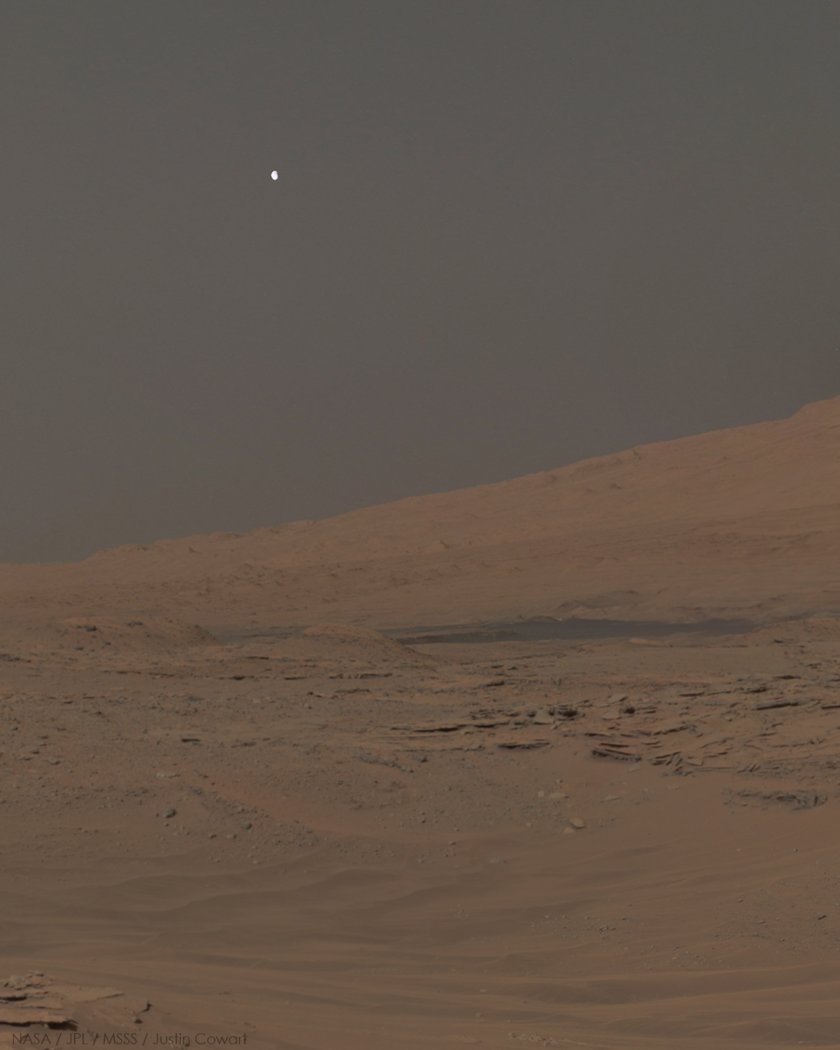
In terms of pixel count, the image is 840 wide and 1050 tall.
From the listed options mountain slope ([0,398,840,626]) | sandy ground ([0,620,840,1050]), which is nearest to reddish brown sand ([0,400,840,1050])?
sandy ground ([0,620,840,1050])

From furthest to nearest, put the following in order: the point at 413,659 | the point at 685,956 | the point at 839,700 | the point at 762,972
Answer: the point at 413,659, the point at 839,700, the point at 685,956, the point at 762,972

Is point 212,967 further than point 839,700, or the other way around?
point 839,700

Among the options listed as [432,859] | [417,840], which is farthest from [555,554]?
[432,859]

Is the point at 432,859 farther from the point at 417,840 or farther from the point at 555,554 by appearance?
the point at 555,554

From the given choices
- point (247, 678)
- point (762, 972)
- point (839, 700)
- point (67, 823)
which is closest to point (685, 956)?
point (762, 972)

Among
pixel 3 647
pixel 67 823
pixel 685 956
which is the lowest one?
pixel 685 956

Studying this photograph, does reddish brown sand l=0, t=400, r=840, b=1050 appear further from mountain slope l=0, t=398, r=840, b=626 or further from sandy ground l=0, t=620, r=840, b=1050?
mountain slope l=0, t=398, r=840, b=626

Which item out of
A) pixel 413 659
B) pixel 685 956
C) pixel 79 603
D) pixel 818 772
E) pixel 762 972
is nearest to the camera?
pixel 762 972

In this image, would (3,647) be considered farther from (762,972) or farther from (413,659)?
(762,972)
